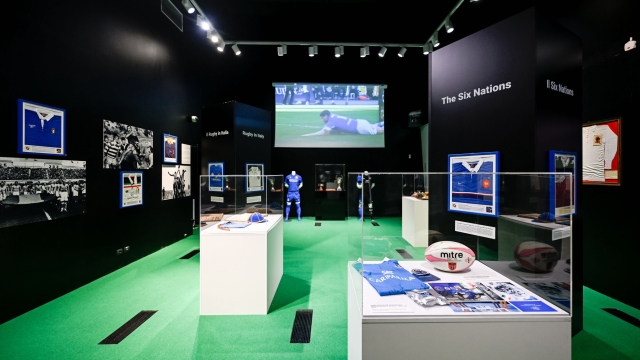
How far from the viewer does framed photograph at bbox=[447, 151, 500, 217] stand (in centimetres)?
160

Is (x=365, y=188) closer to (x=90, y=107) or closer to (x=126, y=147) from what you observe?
(x=90, y=107)

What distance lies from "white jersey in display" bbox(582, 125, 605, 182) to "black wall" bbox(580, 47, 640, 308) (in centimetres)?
12

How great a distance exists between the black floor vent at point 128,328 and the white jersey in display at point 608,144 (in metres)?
4.95

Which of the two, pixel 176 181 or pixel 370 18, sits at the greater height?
pixel 370 18

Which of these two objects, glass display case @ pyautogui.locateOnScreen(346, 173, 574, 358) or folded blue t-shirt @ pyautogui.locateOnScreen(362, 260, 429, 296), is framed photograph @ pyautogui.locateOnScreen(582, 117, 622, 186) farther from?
folded blue t-shirt @ pyautogui.locateOnScreen(362, 260, 429, 296)

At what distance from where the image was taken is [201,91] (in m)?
6.26

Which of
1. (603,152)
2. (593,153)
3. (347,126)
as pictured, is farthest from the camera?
(347,126)

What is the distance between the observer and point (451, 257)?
1.58 meters

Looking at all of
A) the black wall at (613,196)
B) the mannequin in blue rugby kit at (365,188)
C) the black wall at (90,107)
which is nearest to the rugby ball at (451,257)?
the mannequin in blue rugby kit at (365,188)

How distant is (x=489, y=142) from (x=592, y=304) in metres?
2.30

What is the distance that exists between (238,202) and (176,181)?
3.00 meters

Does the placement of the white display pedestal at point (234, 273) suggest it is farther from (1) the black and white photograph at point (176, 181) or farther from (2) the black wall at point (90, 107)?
(1) the black and white photograph at point (176, 181)

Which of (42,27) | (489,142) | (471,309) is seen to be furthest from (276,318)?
(42,27)

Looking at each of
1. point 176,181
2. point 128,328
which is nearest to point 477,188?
point 128,328
